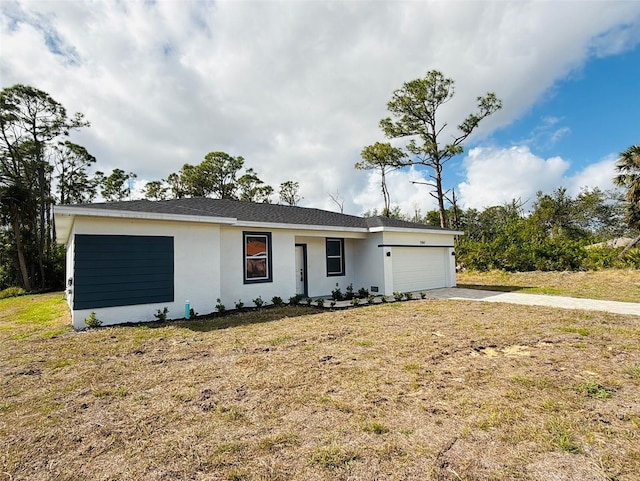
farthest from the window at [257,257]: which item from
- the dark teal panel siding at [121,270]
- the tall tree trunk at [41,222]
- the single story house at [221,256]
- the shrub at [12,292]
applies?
the tall tree trunk at [41,222]

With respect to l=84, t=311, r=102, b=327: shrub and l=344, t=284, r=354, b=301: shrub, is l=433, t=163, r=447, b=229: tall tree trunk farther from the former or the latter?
l=84, t=311, r=102, b=327: shrub

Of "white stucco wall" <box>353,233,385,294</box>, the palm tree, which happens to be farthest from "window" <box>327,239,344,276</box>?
the palm tree

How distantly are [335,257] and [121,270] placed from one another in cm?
758

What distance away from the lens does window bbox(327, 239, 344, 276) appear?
12.6m

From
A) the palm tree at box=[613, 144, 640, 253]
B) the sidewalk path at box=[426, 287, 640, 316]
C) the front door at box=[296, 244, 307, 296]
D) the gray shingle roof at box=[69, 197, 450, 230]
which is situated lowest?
→ the sidewalk path at box=[426, 287, 640, 316]

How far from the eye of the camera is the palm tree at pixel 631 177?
56.0 feet

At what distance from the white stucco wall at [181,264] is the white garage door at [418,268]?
702 cm

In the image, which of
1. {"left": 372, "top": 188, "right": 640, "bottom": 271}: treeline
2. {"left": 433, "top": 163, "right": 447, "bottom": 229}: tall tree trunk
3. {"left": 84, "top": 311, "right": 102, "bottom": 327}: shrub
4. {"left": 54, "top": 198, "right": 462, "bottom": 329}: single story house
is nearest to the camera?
{"left": 84, "top": 311, "right": 102, "bottom": 327}: shrub

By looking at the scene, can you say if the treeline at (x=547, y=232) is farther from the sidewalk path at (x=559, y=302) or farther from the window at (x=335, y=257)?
the window at (x=335, y=257)

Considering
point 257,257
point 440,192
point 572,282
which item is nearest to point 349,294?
point 257,257

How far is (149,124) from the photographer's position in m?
14.5

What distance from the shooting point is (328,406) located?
3209mm

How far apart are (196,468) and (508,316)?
7.34m

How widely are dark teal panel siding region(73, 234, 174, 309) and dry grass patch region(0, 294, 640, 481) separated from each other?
1.20m
